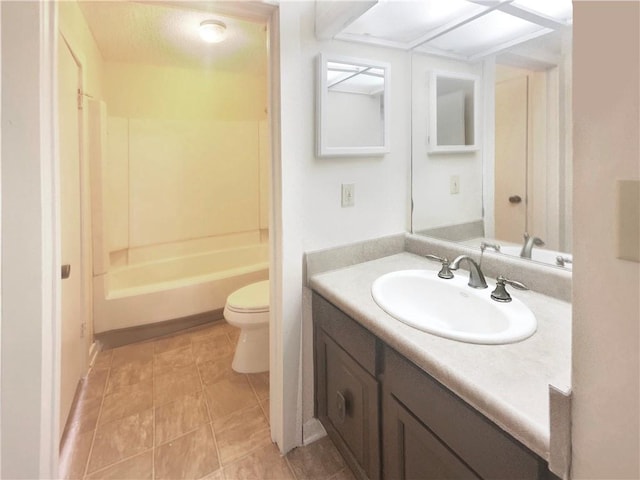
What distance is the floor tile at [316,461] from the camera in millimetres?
1412

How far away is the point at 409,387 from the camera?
36.1 inches

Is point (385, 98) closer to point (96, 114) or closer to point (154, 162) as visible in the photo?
point (96, 114)

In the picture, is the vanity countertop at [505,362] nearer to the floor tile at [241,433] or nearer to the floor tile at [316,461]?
the floor tile at [316,461]

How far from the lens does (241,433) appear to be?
163 cm

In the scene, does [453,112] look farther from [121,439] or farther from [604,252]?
[121,439]

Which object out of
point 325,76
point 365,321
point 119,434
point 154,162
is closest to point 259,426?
point 119,434

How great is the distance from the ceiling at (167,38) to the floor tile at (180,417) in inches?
76.9

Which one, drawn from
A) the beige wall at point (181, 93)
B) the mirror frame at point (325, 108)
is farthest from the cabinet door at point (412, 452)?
the beige wall at point (181, 93)

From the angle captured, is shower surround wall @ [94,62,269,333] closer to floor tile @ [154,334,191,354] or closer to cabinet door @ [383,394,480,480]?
floor tile @ [154,334,191,354]

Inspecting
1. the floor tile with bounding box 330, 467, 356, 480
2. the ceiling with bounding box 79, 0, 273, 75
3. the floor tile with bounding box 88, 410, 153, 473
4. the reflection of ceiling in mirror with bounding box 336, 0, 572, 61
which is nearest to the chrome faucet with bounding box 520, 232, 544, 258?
the reflection of ceiling in mirror with bounding box 336, 0, 572, 61

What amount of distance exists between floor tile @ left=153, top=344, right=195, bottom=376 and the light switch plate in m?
2.33

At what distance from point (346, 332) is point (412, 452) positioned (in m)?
0.42

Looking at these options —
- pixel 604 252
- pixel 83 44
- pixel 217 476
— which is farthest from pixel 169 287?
pixel 604 252

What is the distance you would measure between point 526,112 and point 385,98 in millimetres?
606
